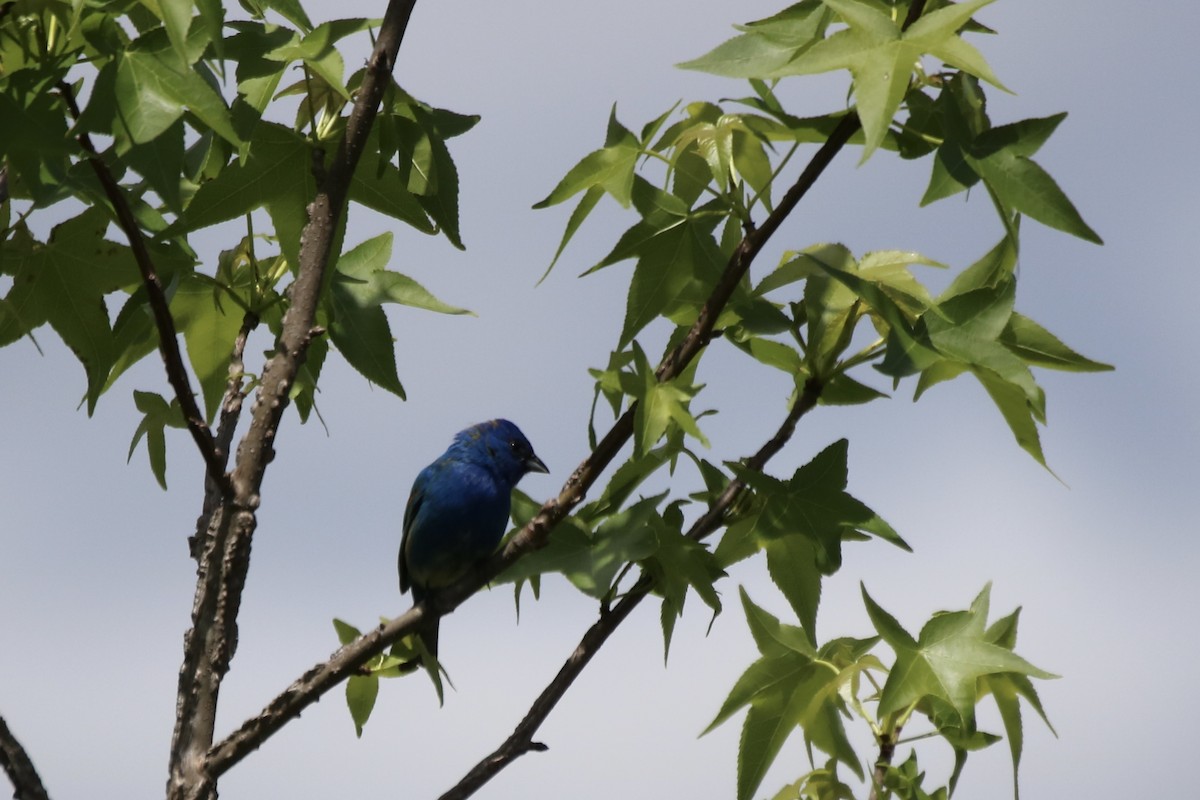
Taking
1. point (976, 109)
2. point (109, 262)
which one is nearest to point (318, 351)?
point (109, 262)

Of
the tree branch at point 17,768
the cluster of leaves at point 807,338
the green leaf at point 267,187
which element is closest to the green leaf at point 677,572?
the cluster of leaves at point 807,338

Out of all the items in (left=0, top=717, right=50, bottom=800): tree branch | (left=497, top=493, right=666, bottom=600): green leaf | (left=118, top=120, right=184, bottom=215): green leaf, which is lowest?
(left=0, top=717, right=50, bottom=800): tree branch

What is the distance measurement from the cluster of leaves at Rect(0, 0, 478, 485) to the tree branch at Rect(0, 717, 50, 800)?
112 centimetres

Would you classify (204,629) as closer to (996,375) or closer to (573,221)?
(573,221)

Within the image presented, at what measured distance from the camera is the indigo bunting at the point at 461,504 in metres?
8.35

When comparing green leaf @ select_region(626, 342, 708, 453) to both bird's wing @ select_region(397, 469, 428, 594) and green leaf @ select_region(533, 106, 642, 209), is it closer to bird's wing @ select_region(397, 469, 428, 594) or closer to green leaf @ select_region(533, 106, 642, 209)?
green leaf @ select_region(533, 106, 642, 209)

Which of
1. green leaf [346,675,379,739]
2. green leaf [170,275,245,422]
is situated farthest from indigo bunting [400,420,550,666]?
green leaf [170,275,245,422]

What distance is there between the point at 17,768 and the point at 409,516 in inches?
230

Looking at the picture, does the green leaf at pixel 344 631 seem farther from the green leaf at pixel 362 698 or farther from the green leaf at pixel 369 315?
the green leaf at pixel 369 315

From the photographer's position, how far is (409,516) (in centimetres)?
898

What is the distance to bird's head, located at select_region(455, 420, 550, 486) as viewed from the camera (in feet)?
29.7

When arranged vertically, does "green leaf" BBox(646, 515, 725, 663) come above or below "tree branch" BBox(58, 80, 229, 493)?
below

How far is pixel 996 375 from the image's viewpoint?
11.2ft

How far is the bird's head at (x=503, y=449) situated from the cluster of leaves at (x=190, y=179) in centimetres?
445
